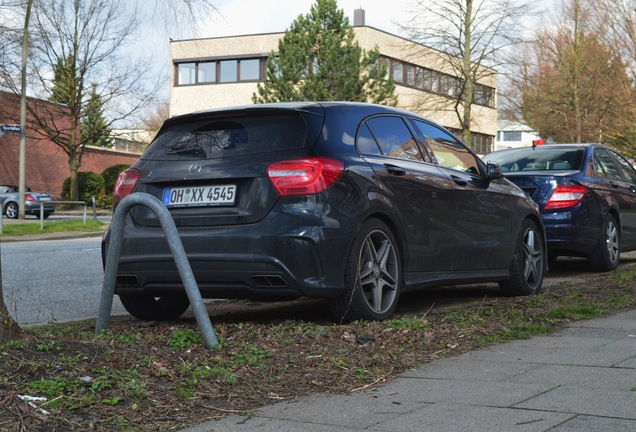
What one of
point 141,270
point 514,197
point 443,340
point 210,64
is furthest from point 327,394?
point 210,64

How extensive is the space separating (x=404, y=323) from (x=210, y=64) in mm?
58462

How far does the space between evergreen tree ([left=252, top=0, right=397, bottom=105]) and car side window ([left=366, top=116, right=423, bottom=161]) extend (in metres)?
37.2

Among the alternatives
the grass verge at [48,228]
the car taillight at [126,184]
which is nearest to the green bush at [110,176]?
the grass verge at [48,228]

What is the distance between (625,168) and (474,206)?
5.52 metres

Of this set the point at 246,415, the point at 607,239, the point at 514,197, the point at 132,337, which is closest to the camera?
the point at 246,415

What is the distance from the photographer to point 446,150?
7.91m

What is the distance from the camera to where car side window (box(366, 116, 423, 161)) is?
273 inches

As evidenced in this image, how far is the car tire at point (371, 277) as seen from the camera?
617 centimetres

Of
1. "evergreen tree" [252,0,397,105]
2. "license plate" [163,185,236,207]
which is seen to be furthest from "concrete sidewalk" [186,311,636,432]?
"evergreen tree" [252,0,397,105]

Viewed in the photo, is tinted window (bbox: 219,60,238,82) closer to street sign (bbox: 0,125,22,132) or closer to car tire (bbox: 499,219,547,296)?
street sign (bbox: 0,125,22,132)

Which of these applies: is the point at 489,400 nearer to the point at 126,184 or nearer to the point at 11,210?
the point at 126,184

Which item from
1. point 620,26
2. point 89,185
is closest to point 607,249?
point 620,26

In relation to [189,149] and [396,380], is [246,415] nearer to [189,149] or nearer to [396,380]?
[396,380]

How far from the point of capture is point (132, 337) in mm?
5559
